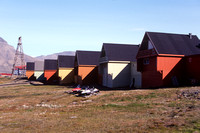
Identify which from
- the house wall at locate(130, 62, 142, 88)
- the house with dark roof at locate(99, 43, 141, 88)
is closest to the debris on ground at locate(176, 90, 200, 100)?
the house wall at locate(130, 62, 142, 88)

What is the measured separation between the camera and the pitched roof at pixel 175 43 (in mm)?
27750

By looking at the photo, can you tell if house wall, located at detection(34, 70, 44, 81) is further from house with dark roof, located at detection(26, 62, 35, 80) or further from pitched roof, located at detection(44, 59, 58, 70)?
pitched roof, located at detection(44, 59, 58, 70)

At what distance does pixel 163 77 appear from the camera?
1048 inches

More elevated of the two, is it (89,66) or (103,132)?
(89,66)

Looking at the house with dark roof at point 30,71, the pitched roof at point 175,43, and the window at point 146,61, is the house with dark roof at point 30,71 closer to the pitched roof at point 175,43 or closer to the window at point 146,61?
the window at point 146,61

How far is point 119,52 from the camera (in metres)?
37.0

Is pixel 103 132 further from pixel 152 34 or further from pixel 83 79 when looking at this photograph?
pixel 83 79

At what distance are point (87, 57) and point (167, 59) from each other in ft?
72.6

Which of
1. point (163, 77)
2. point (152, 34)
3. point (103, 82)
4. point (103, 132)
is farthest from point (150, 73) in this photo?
point (103, 132)

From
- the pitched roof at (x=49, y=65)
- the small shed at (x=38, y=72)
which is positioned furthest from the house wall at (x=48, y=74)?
the small shed at (x=38, y=72)

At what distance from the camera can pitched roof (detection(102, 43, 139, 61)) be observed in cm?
3573

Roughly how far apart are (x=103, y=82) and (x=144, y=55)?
11315 millimetres

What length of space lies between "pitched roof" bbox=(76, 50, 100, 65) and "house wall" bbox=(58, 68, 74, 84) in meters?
7.44

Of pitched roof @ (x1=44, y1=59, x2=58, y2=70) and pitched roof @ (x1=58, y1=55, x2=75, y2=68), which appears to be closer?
pitched roof @ (x1=58, y1=55, x2=75, y2=68)
